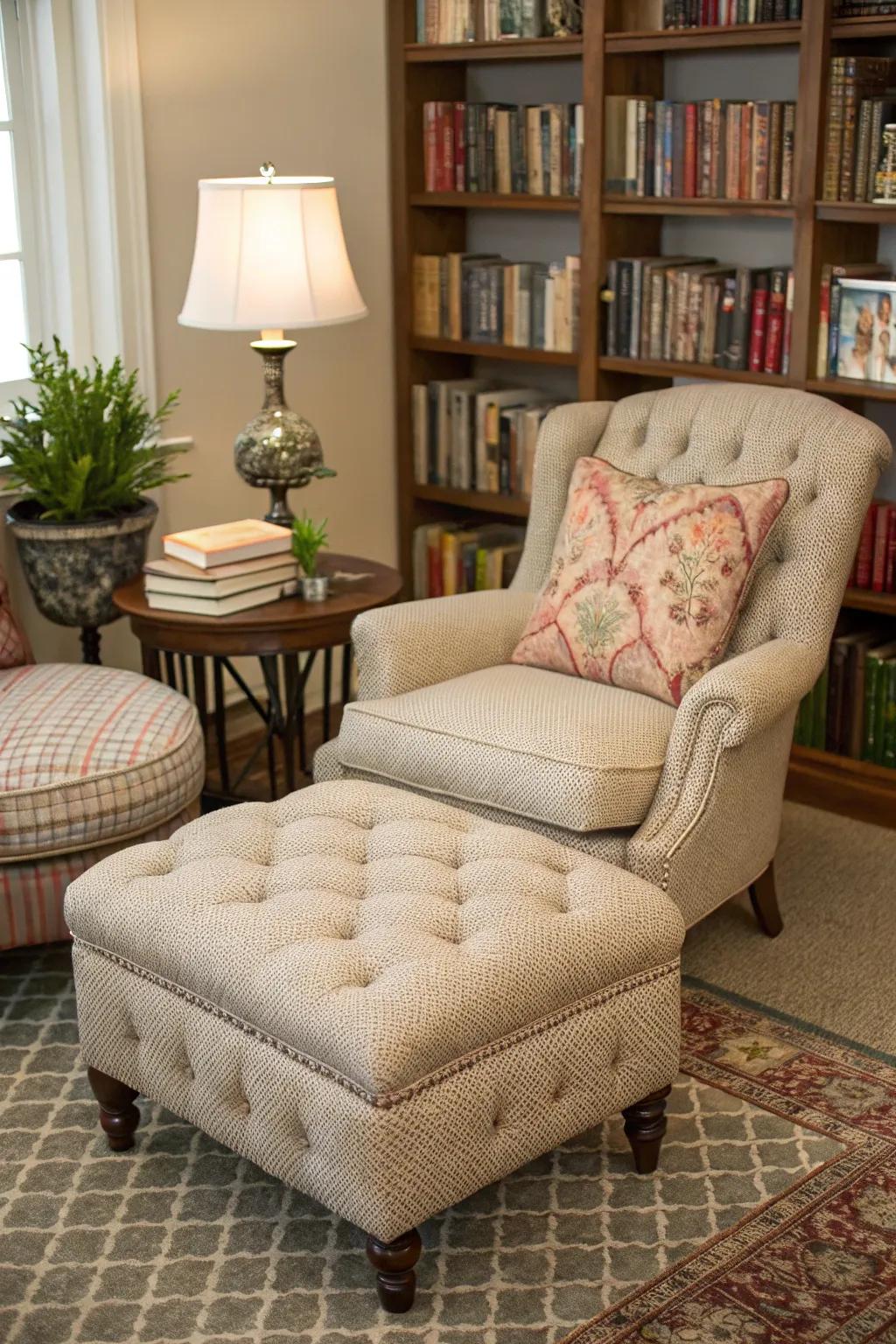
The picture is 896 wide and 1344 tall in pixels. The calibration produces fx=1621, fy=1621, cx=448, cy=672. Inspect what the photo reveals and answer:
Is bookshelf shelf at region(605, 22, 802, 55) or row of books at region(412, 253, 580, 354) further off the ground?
bookshelf shelf at region(605, 22, 802, 55)

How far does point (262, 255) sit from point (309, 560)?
61 centimetres

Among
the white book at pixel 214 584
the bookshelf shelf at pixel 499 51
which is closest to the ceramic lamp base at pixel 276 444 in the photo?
the white book at pixel 214 584

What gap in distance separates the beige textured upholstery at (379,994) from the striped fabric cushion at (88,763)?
356 millimetres

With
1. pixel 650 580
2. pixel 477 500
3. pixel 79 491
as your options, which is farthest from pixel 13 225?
pixel 650 580

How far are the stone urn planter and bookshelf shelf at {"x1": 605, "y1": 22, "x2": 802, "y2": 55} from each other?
148 cm

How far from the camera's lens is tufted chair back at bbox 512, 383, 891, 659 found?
9.41 ft

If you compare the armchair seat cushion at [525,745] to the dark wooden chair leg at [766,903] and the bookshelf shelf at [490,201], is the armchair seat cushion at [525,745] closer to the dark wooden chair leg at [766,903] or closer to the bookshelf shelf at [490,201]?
the dark wooden chair leg at [766,903]

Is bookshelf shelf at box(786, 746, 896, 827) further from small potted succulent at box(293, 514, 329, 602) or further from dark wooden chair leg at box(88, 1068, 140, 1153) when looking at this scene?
dark wooden chair leg at box(88, 1068, 140, 1153)

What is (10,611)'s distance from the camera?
3.19m

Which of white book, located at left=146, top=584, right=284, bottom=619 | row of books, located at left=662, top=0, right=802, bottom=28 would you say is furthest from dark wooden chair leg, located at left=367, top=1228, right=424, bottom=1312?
row of books, located at left=662, top=0, right=802, bottom=28

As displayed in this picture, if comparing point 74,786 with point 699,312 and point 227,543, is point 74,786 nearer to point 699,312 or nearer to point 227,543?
point 227,543

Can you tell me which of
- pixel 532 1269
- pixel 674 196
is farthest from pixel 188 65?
pixel 532 1269

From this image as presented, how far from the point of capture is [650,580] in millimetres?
2869

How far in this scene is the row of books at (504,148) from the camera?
12.7ft
